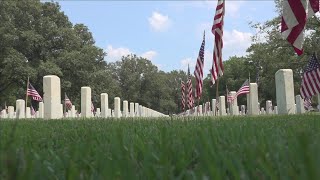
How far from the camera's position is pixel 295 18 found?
875cm

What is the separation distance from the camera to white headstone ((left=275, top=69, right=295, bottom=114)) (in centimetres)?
1523

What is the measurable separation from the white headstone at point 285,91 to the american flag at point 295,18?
19.6 feet

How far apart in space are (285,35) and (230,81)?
81.0 meters

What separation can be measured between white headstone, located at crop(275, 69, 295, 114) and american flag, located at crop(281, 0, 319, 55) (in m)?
5.98

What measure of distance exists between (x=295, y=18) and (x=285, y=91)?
6.82 meters

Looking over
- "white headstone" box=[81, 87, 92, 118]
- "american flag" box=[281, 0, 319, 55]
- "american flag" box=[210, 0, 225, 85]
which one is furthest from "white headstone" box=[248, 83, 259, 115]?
"american flag" box=[281, 0, 319, 55]

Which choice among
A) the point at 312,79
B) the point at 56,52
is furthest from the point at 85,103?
the point at 56,52

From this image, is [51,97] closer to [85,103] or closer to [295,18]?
[85,103]

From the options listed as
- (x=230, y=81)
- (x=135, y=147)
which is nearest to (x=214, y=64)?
(x=135, y=147)

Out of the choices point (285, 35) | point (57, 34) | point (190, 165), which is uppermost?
point (57, 34)

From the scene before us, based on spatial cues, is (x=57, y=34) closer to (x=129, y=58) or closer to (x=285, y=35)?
(x=285, y=35)

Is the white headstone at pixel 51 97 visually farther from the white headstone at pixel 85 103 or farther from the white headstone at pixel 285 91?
the white headstone at pixel 285 91

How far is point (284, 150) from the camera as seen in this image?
1.90 metres

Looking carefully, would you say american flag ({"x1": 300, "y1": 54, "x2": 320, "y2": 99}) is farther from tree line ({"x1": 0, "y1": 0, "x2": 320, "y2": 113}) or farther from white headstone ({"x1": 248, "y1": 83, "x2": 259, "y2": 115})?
tree line ({"x1": 0, "y1": 0, "x2": 320, "y2": 113})
